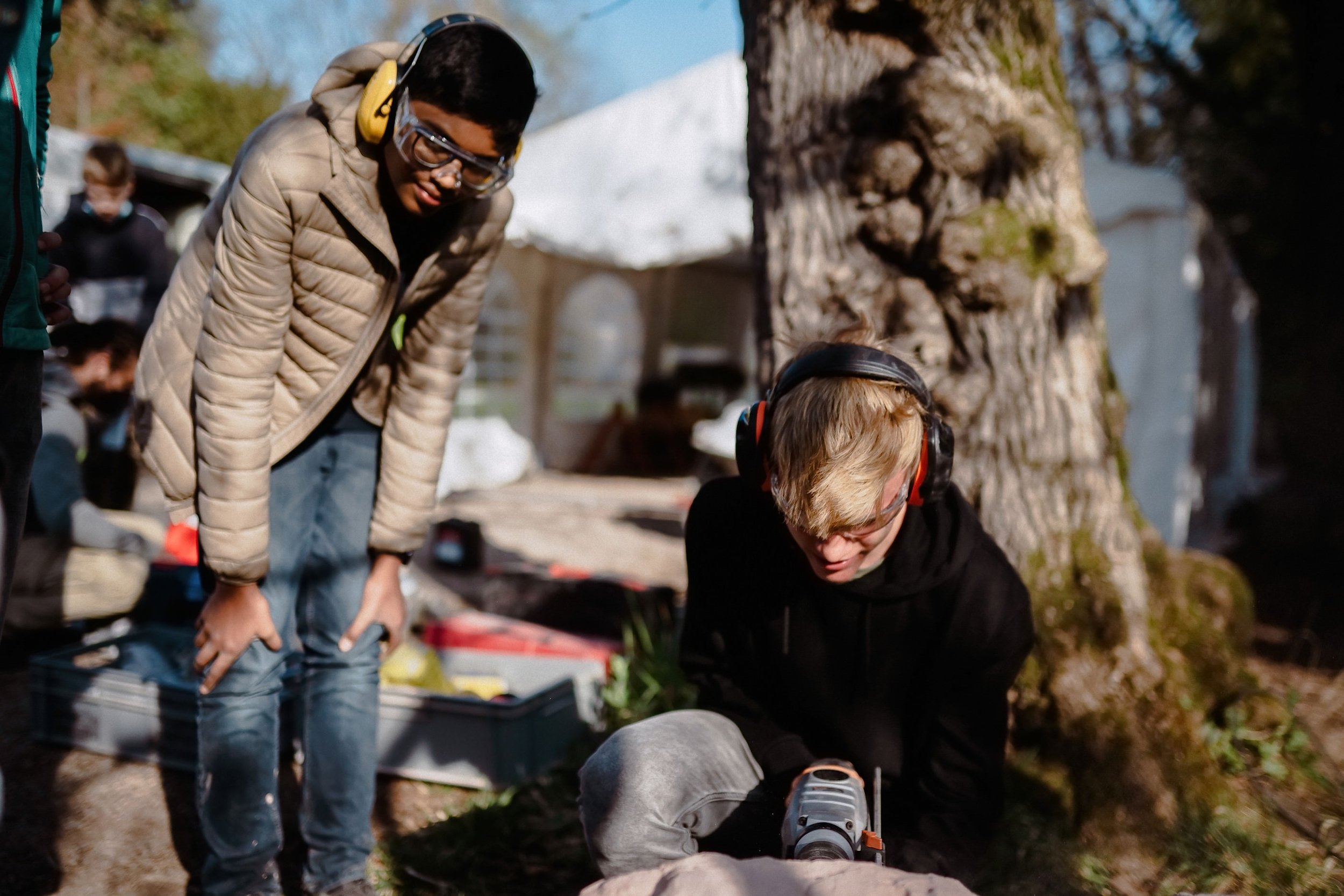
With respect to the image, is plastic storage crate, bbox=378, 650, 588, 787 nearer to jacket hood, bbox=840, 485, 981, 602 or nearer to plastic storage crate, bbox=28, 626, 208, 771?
plastic storage crate, bbox=28, 626, 208, 771

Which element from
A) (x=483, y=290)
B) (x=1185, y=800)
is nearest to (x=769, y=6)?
(x=483, y=290)

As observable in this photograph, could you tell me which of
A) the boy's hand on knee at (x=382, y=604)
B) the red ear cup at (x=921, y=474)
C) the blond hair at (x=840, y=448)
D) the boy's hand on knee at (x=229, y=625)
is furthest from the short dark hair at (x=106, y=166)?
the red ear cup at (x=921, y=474)

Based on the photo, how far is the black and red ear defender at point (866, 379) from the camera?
1.83 m

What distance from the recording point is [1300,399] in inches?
301

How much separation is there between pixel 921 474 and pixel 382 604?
4.32 ft

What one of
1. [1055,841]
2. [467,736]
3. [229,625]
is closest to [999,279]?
[1055,841]

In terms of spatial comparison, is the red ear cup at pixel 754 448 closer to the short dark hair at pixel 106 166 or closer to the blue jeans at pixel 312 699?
the blue jeans at pixel 312 699

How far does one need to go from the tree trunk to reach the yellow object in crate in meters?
1.59

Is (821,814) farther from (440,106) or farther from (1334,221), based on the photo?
(1334,221)

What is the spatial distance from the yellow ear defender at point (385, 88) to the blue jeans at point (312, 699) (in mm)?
691

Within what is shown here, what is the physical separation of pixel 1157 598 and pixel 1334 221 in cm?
441

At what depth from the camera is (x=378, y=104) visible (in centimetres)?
209

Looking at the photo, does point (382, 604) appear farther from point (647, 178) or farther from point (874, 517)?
point (647, 178)

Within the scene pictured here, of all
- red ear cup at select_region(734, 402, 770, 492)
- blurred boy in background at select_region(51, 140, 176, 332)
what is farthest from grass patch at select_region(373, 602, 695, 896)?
blurred boy in background at select_region(51, 140, 176, 332)
